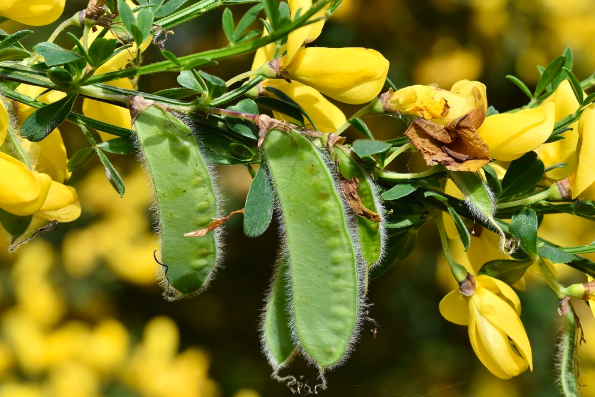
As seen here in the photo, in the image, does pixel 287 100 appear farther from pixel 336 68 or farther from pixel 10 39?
pixel 10 39

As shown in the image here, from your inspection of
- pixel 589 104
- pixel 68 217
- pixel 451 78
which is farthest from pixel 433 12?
pixel 68 217

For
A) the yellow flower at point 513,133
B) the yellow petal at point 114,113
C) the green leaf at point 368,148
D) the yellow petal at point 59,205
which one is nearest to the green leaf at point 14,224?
the yellow petal at point 59,205

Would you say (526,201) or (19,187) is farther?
(526,201)

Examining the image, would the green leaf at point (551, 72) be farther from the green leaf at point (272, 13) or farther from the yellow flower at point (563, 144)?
the green leaf at point (272, 13)

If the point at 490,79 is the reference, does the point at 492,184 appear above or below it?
above

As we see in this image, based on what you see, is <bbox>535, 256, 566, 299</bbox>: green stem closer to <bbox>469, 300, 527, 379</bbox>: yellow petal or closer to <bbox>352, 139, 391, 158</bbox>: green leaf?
<bbox>469, 300, 527, 379</bbox>: yellow petal

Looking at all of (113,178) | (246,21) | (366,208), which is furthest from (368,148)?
(113,178)

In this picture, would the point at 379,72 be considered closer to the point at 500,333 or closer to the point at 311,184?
the point at 311,184
